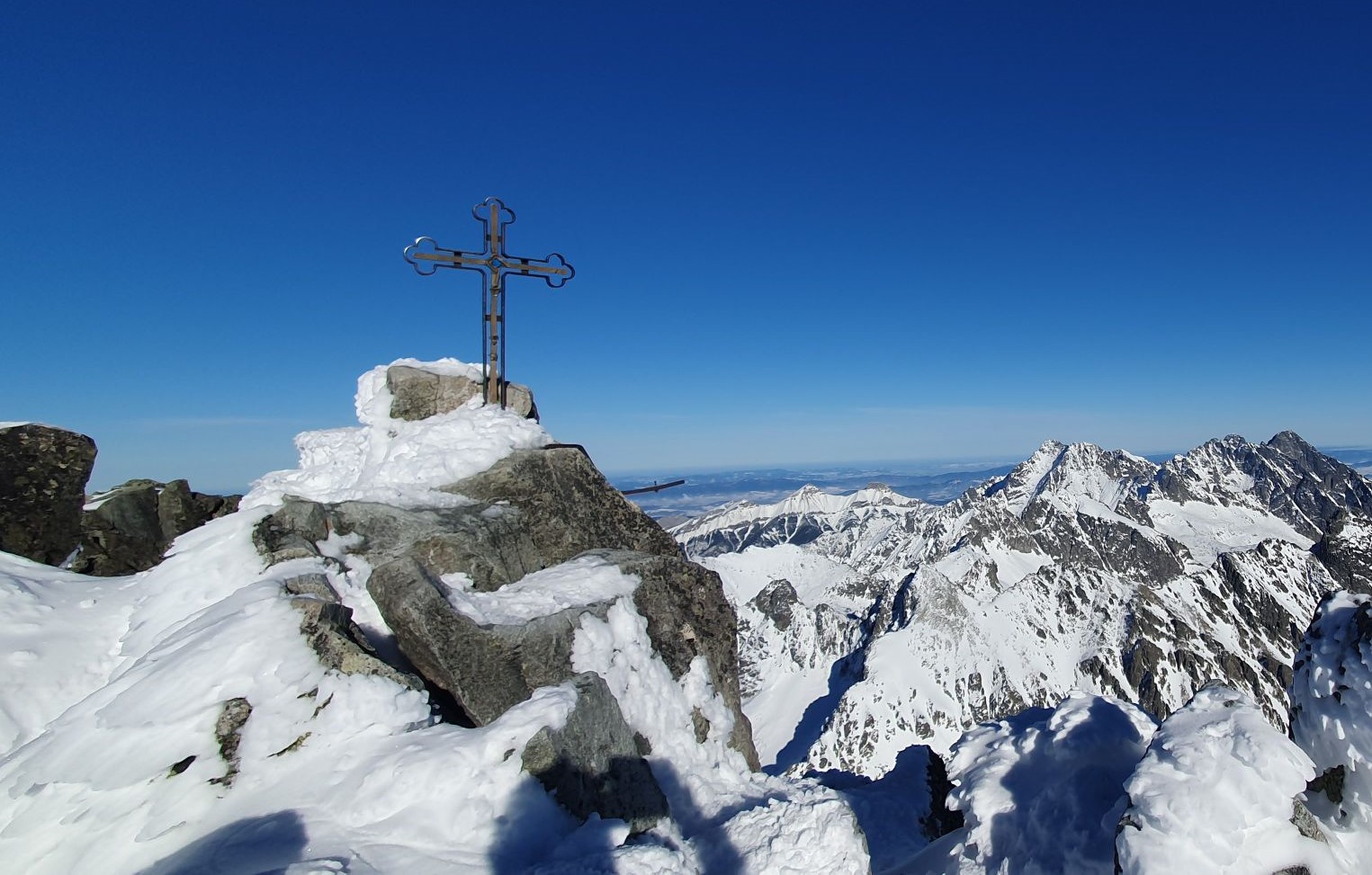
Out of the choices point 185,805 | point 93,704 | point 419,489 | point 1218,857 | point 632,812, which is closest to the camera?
point 1218,857

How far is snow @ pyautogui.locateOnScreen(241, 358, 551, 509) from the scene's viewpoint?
15.3m

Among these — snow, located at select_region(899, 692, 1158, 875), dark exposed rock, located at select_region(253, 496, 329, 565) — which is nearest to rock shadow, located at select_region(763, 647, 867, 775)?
snow, located at select_region(899, 692, 1158, 875)

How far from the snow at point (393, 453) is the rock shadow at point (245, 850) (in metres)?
7.48

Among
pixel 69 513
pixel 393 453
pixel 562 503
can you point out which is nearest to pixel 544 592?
pixel 562 503

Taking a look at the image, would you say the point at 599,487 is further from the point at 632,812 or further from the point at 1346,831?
the point at 1346,831

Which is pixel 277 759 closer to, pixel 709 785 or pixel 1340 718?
pixel 709 785

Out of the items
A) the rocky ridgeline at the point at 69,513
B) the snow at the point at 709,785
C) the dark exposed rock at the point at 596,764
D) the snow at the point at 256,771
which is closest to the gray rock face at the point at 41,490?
the rocky ridgeline at the point at 69,513

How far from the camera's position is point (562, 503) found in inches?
627

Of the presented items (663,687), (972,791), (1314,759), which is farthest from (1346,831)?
(663,687)

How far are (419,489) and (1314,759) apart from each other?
15130 millimetres

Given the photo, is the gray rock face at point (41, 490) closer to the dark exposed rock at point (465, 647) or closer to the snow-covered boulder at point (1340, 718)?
the dark exposed rock at point (465, 647)

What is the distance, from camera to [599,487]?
16.9m

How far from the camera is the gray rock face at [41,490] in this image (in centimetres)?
1292

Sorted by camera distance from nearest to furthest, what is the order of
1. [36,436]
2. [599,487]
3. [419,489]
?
[36,436]
[419,489]
[599,487]
